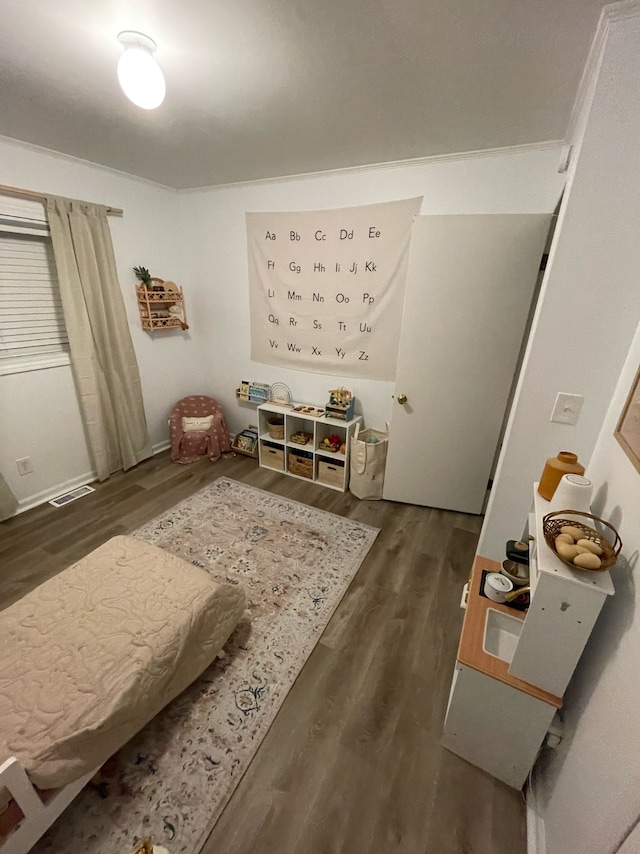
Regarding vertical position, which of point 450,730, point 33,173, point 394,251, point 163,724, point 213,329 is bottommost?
point 163,724

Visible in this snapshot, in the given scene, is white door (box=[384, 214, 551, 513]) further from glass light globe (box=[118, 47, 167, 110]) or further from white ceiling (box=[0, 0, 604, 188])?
glass light globe (box=[118, 47, 167, 110])

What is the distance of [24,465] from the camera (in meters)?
2.36

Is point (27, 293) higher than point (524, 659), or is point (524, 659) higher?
point (27, 293)

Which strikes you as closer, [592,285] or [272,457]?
[592,285]

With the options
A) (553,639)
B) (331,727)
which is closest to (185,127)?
(553,639)

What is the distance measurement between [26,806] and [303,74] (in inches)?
98.2

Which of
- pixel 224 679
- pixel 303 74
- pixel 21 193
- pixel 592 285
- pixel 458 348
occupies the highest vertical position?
pixel 303 74

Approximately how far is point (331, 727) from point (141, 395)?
8.97 ft

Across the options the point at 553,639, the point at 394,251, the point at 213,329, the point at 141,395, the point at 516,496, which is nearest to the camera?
the point at 553,639

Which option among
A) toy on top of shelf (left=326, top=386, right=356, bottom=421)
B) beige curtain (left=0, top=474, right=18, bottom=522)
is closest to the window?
beige curtain (left=0, top=474, right=18, bottom=522)

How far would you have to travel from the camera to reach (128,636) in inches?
45.1

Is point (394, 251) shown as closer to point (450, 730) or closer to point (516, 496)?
point (516, 496)

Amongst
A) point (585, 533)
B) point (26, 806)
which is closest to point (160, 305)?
point (26, 806)

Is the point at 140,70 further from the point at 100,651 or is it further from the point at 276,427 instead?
the point at 276,427
